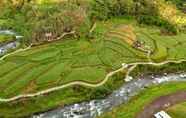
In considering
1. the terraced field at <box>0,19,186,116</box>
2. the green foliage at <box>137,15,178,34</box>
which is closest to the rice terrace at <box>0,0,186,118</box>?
the green foliage at <box>137,15,178,34</box>

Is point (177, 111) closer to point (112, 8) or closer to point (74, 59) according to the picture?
point (74, 59)

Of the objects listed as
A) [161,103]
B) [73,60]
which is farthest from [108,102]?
[73,60]

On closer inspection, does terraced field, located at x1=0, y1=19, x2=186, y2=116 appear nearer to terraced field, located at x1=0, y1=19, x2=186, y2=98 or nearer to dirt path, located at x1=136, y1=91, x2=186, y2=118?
terraced field, located at x1=0, y1=19, x2=186, y2=98

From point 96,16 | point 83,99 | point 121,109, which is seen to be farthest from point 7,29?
point 121,109

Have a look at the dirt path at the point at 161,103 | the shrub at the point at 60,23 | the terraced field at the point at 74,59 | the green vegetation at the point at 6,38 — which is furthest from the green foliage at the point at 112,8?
the dirt path at the point at 161,103

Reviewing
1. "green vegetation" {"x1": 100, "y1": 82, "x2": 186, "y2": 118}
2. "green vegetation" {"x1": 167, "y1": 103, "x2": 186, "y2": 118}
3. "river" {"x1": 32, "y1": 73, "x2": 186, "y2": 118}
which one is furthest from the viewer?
"river" {"x1": 32, "y1": 73, "x2": 186, "y2": 118}
